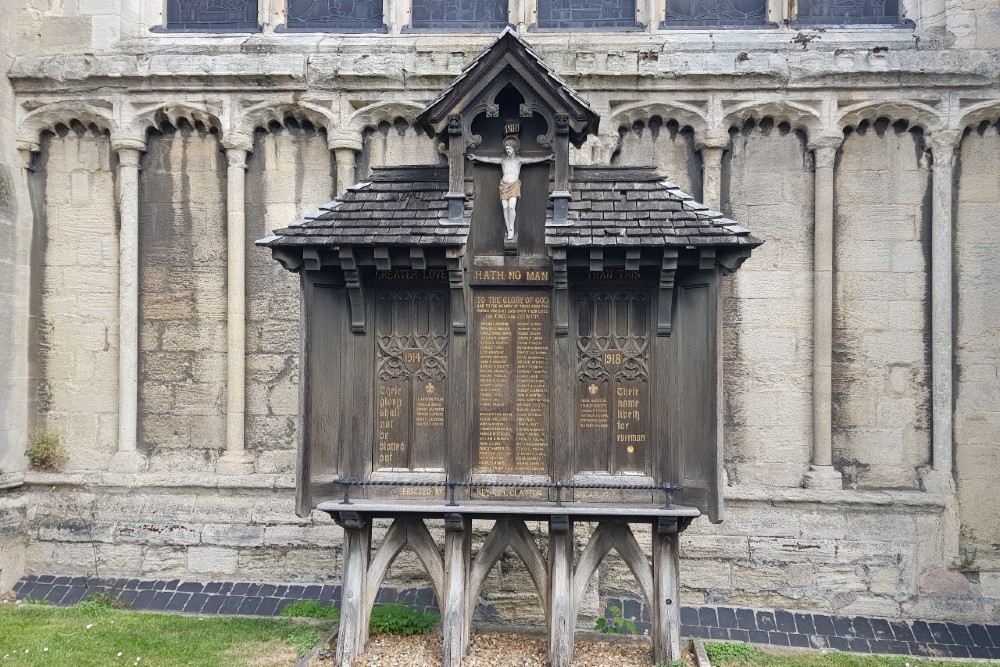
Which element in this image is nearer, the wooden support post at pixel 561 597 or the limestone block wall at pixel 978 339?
the wooden support post at pixel 561 597

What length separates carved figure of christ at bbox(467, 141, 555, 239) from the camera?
5246mm

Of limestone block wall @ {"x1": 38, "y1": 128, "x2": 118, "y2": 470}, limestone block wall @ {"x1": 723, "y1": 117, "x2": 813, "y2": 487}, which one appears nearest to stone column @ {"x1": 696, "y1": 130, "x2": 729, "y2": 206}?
limestone block wall @ {"x1": 723, "y1": 117, "x2": 813, "y2": 487}

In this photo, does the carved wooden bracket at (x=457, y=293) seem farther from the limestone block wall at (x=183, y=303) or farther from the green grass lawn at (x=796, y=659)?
the limestone block wall at (x=183, y=303)

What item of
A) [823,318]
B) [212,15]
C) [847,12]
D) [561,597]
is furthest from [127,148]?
[847,12]

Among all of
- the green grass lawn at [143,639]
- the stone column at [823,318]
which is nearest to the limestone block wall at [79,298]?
the green grass lawn at [143,639]

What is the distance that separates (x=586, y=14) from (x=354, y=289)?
5.58 m

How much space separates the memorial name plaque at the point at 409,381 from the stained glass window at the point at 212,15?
572 cm

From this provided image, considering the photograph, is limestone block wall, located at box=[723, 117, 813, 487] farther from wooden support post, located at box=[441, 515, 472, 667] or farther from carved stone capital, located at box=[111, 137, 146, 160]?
carved stone capital, located at box=[111, 137, 146, 160]

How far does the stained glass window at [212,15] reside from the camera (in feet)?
28.6

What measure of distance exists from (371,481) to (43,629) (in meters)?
4.03

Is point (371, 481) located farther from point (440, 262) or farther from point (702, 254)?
point (702, 254)

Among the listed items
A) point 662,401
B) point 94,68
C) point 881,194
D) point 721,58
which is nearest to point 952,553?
point 881,194

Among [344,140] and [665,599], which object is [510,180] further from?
[665,599]

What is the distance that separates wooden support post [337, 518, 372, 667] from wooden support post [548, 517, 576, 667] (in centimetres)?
159
